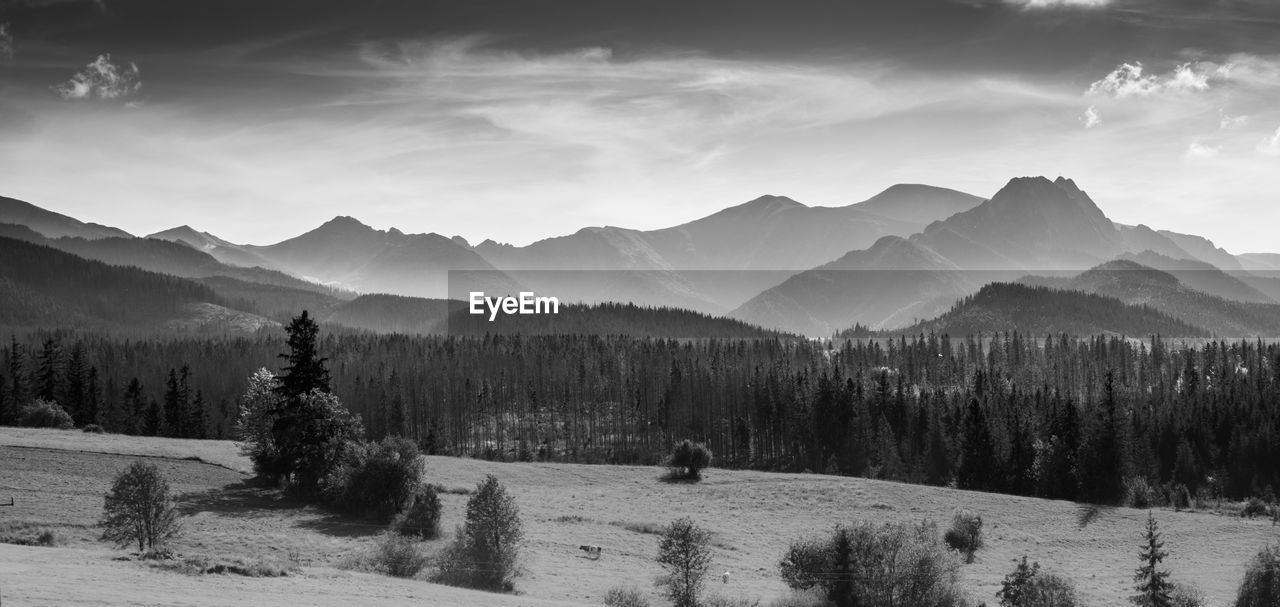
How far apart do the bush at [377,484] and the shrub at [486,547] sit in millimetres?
13077

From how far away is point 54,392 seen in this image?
141500mm

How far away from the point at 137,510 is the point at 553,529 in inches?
1422

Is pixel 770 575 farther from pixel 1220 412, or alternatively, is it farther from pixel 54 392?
pixel 1220 412

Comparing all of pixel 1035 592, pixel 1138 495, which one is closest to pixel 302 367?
pixel 1035 592

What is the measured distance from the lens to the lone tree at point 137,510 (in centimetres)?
5931

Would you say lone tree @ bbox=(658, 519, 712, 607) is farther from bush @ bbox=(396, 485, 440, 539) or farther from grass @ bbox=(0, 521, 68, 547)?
grass @ bbox=(0, 521, 68, 547)

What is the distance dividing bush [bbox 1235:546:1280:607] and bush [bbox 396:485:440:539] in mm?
62784

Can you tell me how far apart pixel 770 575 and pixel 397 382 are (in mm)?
134891

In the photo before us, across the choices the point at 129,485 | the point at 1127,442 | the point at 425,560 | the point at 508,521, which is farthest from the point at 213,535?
the point at 1127,442

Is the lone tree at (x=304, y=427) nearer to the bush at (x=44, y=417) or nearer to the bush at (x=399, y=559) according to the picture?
the bush at (x=399, y=559)

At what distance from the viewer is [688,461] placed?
127375 mm

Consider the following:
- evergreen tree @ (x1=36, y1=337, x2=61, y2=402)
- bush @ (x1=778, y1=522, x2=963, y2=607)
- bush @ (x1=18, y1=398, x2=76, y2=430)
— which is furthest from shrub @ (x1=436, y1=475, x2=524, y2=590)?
evergreen tree @ (x1=36, y1=337, x2=61, y2=402)

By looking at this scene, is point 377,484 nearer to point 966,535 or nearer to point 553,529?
point 553,529

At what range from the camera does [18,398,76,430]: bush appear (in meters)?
118
